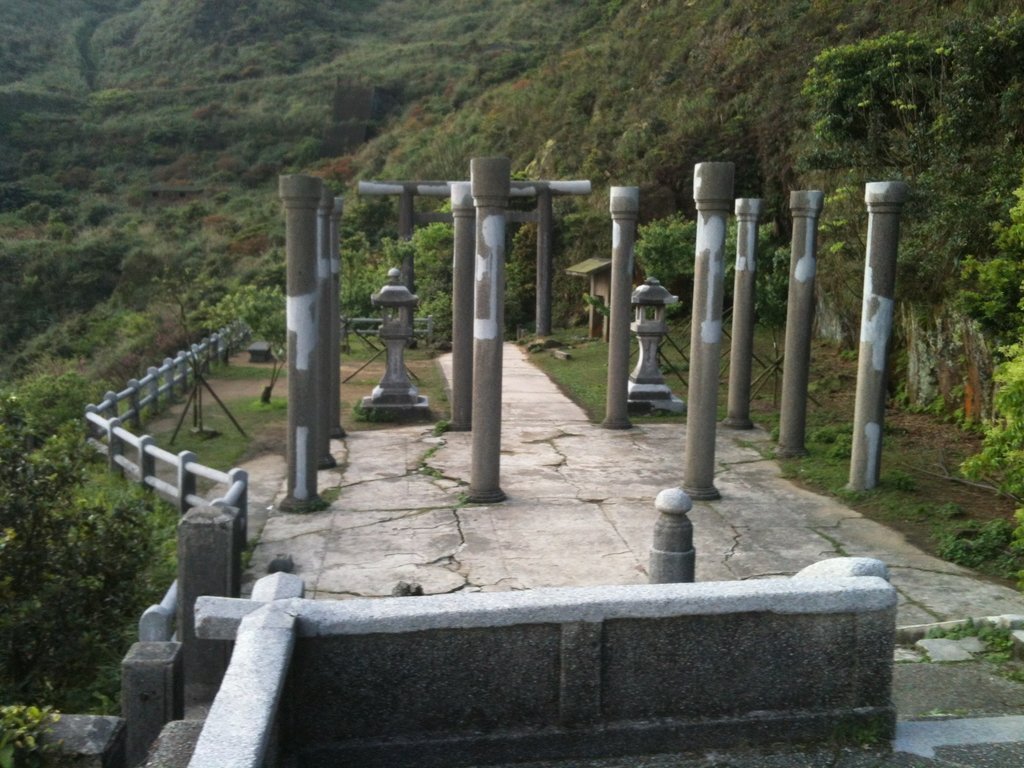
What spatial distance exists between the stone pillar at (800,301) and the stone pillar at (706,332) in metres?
1.83

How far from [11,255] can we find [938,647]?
4106 cm

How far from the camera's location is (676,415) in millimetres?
14625

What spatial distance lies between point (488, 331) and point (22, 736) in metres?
6.02

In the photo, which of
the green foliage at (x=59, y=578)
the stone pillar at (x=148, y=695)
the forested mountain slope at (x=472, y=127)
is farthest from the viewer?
the forested mountain slope at (x=472, y=127)

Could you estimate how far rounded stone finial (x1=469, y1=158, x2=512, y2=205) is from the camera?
9.38 m

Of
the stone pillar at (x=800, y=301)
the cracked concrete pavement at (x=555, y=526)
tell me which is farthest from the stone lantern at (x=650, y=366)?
the stone pillar at (x=800, y=301)

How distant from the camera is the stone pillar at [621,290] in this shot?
13.0 metres

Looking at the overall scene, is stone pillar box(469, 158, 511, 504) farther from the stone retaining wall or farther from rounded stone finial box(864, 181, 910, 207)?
the stone retaining wall

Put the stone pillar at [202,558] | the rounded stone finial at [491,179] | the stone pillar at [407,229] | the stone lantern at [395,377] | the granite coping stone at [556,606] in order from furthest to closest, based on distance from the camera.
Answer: the stone pillar at [407,229] → the stone lantern at [395,377] → the rounded stone finial at [491,179] → the stone pillar at [202,558] → the granite coping stone at [556,606]

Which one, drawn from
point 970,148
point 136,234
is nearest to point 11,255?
point 136,234

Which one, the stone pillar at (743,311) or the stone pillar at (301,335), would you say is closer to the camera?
the stone pillar at (301,335)

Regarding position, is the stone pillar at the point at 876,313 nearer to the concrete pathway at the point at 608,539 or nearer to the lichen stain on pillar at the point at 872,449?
the lichen stain on pillar at the point at 872,449

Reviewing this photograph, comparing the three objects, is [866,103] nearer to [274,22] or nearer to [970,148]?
[970,148]

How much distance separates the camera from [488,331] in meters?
9.56
